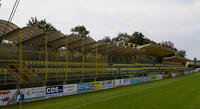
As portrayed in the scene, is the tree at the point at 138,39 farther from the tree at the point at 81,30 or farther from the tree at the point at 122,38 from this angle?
the tree at the point at 81,30

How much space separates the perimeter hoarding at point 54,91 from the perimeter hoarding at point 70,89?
1.78 ft

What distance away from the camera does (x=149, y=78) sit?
38469mm

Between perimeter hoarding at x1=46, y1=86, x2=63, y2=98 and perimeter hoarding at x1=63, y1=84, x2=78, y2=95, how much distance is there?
0.54 meters

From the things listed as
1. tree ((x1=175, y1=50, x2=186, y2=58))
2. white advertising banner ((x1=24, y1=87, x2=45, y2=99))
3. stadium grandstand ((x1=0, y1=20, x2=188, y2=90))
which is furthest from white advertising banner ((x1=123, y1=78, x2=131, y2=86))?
tree ((x1=175, y1=50, x2=186, y2=58))

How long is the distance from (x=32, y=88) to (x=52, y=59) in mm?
9708

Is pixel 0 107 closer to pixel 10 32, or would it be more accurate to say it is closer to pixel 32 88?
pixel 32 88

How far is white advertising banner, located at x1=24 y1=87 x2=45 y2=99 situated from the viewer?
49.3ft

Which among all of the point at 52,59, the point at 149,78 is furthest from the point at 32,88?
the point at 149,78

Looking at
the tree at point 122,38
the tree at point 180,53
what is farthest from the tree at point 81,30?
the tree at point 180,53

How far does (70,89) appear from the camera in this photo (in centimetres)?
1920

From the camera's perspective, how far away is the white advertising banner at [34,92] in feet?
49.3

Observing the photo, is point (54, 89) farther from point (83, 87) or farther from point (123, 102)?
point (123, 102)

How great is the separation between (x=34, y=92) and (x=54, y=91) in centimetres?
224

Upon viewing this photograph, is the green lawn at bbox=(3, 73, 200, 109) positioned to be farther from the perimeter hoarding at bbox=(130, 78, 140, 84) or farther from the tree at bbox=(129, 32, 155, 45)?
the tree at bbox=(129, 32, 155, 45)
